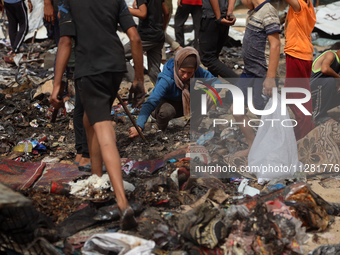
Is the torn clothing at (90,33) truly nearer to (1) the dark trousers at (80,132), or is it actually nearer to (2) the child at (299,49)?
(1) the dark trousers at (80,132)

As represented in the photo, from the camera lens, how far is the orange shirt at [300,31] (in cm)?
435

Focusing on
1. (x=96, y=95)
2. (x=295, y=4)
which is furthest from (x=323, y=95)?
(x=96, y=95)

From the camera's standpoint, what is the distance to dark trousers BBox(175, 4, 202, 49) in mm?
7266

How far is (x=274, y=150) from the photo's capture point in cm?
412

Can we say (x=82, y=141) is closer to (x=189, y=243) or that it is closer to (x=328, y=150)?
(x=189, y=243)

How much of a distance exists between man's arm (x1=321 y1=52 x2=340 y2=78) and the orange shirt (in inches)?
20.0

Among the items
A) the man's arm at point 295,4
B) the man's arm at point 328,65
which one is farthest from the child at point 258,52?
the man's arm at point 328,65

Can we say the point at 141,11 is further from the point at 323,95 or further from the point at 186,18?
the point at 323,95

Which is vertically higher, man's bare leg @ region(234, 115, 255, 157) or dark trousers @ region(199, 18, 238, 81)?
dark trousers @ region(199, 18, 238, 81)

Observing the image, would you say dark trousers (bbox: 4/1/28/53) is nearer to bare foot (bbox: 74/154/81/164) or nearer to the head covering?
the head covering

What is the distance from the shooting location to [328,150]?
4363mm

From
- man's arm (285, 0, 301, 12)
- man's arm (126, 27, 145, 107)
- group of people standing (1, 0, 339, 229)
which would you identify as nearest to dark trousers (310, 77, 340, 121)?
group of people standing (1, 0, 339, 229)

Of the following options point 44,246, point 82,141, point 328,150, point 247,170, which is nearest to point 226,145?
point 247,170

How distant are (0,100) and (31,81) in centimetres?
86
